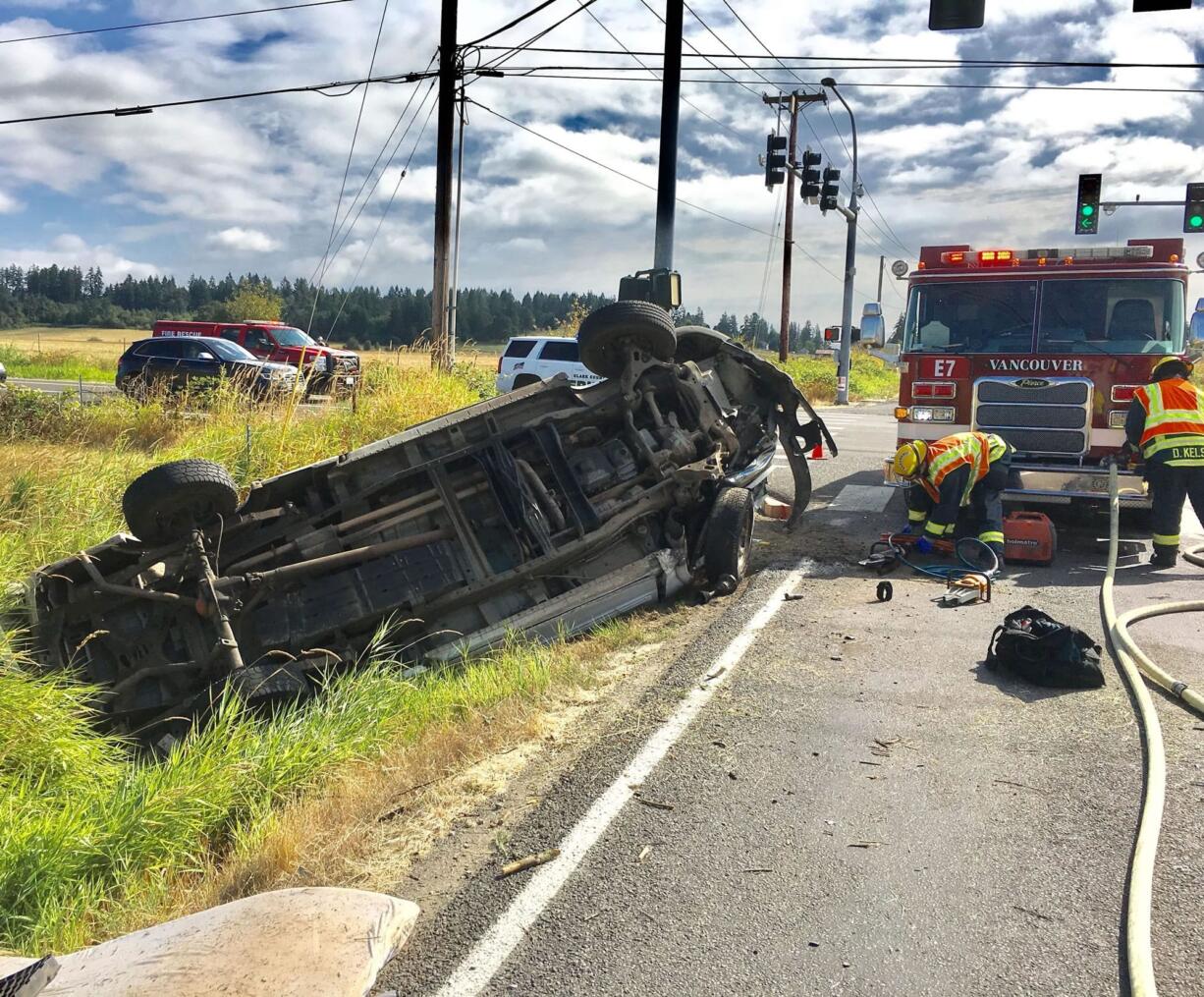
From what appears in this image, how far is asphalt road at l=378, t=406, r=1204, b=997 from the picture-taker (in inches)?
101

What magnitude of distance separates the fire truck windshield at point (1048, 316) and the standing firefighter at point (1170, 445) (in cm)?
88

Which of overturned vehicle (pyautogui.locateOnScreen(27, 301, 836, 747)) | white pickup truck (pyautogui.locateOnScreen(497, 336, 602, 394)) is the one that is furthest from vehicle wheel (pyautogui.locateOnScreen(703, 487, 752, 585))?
white pickup truck (pyautogui.locateOnScreen(497, 336, 602, 394))

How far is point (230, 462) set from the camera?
8.38 meters

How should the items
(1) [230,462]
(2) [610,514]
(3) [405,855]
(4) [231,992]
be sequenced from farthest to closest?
(1) [230,462]
(2) [610,514]
(3) [405,855]
(4) [231,992]

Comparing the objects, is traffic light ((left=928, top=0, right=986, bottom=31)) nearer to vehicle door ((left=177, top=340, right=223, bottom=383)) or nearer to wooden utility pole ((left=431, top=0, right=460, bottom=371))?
wooden utility pole ((left=431, top=0, right=460, bottom=371))

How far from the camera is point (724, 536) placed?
260 inches

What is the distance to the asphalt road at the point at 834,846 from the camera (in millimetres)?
2564

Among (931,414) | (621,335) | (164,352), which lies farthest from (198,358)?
(931,414)

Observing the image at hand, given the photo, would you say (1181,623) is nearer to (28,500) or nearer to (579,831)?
(579,831)

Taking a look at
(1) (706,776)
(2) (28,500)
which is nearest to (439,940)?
(1) (706,776)

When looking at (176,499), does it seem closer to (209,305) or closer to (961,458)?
(961,458)

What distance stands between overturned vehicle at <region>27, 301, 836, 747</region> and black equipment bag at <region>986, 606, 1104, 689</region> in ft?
6.90

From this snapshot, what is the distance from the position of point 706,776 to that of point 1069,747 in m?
1.62

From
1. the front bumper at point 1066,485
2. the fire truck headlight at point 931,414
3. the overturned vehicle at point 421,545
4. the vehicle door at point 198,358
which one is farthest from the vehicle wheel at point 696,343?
the vehicle door at point 198,358
